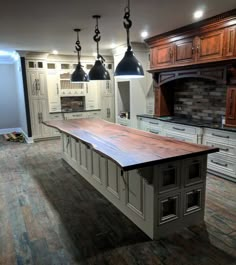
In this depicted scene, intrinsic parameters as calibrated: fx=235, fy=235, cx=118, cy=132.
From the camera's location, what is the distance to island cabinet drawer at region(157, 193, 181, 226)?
2343 millimetres

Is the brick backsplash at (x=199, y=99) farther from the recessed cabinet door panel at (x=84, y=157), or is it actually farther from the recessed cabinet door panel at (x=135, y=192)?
the recessed cabinet door panel at (x=135, y=192)

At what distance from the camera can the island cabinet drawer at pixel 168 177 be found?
2.26m

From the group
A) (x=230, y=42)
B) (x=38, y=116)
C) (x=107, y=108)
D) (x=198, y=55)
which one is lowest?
(x=38, y=116)

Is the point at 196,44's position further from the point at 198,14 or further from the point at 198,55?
the point at 198,14

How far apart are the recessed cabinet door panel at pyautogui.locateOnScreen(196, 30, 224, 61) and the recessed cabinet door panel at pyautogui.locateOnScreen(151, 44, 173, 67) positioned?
702 mm

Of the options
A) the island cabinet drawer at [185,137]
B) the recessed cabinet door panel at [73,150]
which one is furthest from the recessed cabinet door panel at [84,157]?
the island cabinet drawer at [185,137]

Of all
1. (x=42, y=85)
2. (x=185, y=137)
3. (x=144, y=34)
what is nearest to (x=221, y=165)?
(x=185, y=137)

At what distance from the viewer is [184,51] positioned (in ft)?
13.9

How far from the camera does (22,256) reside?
85.3 inches

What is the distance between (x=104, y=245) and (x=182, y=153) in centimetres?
117

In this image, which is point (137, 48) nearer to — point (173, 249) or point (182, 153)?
point (182, 153)

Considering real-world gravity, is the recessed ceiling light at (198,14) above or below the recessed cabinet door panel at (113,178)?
above

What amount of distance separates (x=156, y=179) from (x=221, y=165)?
2035mm

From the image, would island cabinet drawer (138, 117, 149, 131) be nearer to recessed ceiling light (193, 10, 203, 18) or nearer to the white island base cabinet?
recessed ceiling light (193, 10, 203, 18)
